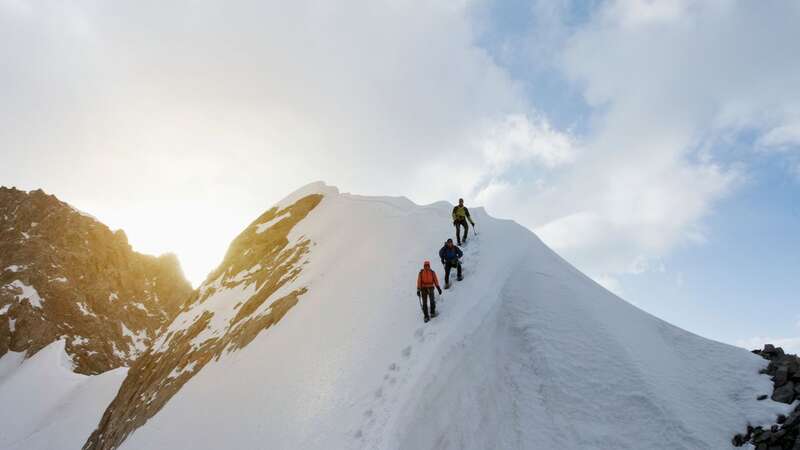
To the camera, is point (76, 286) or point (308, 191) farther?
point (76, 286)

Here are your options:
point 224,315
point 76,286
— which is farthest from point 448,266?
point 76,286

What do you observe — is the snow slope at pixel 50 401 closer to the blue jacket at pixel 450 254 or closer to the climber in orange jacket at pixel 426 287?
the climber in orange jacket at pixel 426 287

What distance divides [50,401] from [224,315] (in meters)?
48.7

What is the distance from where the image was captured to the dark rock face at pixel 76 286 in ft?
309

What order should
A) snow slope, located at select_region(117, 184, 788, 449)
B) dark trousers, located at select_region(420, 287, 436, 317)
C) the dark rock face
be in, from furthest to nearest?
1. the dark rock face
2. dark trousers, located at select_region(420, 287, 436, 317)
3. snow slope, located at select_region(117, 184, 788, 449)

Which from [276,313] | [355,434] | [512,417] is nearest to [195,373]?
[276,313]

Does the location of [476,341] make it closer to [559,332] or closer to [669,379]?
[559,332]

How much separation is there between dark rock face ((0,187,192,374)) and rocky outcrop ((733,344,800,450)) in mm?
106279

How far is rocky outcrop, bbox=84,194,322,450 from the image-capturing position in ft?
79.2

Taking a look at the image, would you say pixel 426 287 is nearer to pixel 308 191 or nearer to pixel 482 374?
pixel 482 374

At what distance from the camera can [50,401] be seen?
58469 millimetres

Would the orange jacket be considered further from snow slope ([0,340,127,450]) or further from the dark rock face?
the dark rock face

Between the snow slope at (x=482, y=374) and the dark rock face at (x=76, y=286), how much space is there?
9188 centimetres

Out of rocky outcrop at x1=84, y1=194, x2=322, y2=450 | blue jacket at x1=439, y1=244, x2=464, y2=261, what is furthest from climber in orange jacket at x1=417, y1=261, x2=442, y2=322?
rocky outcrop at x1=84, y1=194, x2=322, y2=450
